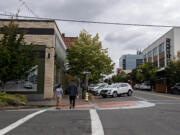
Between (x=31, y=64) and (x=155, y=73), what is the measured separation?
126ft

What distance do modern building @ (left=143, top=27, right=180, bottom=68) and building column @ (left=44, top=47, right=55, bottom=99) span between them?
2880cm

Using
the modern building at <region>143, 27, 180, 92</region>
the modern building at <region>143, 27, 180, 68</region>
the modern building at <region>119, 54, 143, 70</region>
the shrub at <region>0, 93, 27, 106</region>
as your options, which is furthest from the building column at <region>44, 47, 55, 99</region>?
the modern building at <region>119, 54, 143, 70</region>

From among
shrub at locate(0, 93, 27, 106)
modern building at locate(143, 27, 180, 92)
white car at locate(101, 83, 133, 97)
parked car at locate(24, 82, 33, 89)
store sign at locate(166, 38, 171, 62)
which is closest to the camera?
shrub at locate(0, 93, 27, 106)

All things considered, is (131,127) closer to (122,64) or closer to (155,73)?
(155,73)

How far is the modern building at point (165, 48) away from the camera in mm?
49928

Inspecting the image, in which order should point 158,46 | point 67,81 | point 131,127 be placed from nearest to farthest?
point 131,127 → point 67,81 → point 158,46

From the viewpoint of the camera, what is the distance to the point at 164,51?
55531 mm

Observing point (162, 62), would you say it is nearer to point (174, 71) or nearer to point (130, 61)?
point (174, 71)

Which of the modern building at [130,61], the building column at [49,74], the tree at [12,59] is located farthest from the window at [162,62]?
the modern building at [130,61]

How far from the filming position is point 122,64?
479 feet

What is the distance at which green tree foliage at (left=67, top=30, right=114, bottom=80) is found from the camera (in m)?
25.3

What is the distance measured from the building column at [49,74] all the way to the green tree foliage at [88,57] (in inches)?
192

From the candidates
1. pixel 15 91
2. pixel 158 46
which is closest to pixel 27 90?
pixel 15 91

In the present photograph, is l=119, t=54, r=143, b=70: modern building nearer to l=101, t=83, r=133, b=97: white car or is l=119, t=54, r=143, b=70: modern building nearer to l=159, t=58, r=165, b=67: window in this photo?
l=159, t=58, r=165, b=67: window
